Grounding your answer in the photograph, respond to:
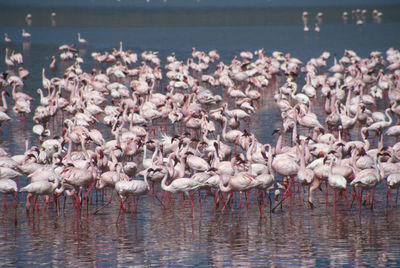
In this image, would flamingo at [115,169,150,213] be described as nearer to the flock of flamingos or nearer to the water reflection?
the flock of flamingos

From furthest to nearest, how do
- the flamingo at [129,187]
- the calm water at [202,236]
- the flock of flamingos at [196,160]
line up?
1. the flock of flamingos at [196,160]
2. the flamingo at [129,187]
3. the calm water at [202,236]

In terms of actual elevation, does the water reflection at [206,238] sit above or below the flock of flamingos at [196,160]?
below

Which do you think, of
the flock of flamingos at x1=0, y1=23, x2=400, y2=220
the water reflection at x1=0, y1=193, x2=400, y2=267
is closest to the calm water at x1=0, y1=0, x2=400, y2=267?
the water reflection at x1=0, y1=193, x2=400, y2=267

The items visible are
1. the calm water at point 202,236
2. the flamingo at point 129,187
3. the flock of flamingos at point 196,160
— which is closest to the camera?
the calm water at point 202,236

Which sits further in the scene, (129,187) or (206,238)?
(129,187)

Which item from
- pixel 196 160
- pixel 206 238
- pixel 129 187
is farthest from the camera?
pixel 196 160

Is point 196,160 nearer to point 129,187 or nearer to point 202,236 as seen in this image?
point 129,187

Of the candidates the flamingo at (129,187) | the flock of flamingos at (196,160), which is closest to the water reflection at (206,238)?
the flock of flamingos at (196,160)

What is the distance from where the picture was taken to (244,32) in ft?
198

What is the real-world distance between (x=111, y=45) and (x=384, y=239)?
40565 mm

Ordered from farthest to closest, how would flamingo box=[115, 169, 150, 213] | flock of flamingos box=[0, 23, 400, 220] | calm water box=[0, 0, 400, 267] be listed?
flock of flamingos box=[0, 23, 400, 220], flamingo box=[115, 169, 150, 213], calm water box=[0, 0, 400, 267]

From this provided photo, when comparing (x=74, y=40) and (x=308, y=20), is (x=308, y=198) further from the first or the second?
(x=308, y=20)

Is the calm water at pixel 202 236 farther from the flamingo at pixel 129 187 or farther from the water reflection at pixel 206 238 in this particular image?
the flamingo at pixel 129 187

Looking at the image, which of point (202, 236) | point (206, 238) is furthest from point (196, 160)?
point (206, 238)
